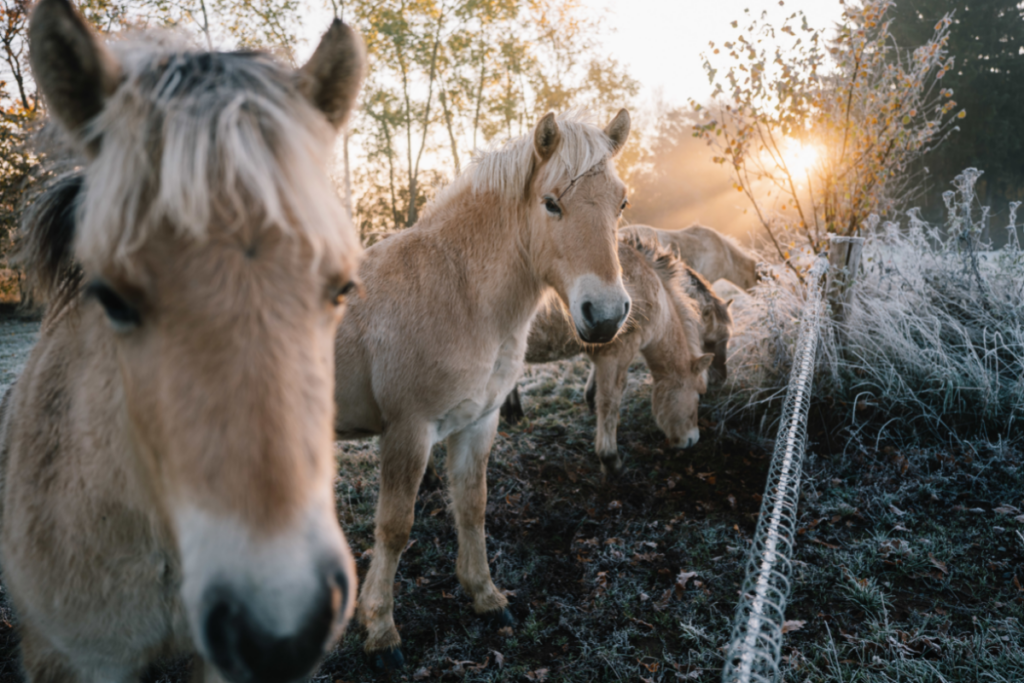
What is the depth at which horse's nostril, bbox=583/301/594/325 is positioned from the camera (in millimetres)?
2957

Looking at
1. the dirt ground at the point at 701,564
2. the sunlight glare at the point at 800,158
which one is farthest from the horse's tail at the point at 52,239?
the sunlight glare at the point at 800,158

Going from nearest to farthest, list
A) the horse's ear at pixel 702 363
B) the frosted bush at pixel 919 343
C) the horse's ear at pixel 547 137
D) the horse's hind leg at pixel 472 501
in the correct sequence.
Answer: the horse's ear at pixel 547 137 → the horse's hind leg at pixel 472 501 → the frosted bush at pixel 919 343 → the horse's ear at pixel 702 363

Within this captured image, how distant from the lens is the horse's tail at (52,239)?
62.4 inches

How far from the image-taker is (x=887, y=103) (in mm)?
6039

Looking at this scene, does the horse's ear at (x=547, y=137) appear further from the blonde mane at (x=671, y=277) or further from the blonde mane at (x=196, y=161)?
the blonde mane at (x=671, y=277)

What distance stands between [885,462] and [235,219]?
231 inches

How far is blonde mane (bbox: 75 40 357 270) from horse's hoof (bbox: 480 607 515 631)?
3031 mm

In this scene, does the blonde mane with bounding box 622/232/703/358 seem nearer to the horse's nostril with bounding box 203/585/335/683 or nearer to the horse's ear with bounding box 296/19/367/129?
the horse's ear with bounding box 296/19/367/129

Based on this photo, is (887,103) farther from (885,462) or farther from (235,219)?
(235,219)

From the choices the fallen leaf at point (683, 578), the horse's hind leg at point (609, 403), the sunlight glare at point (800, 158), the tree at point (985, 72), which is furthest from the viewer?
the tree at point (985, 72)

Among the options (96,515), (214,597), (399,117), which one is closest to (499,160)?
(96,515)

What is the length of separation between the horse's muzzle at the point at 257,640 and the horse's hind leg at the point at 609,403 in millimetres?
4700

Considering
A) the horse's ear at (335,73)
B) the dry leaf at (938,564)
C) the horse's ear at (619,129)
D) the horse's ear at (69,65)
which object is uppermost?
the horse's ear at (619,129)

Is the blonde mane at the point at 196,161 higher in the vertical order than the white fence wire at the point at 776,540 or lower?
higher
